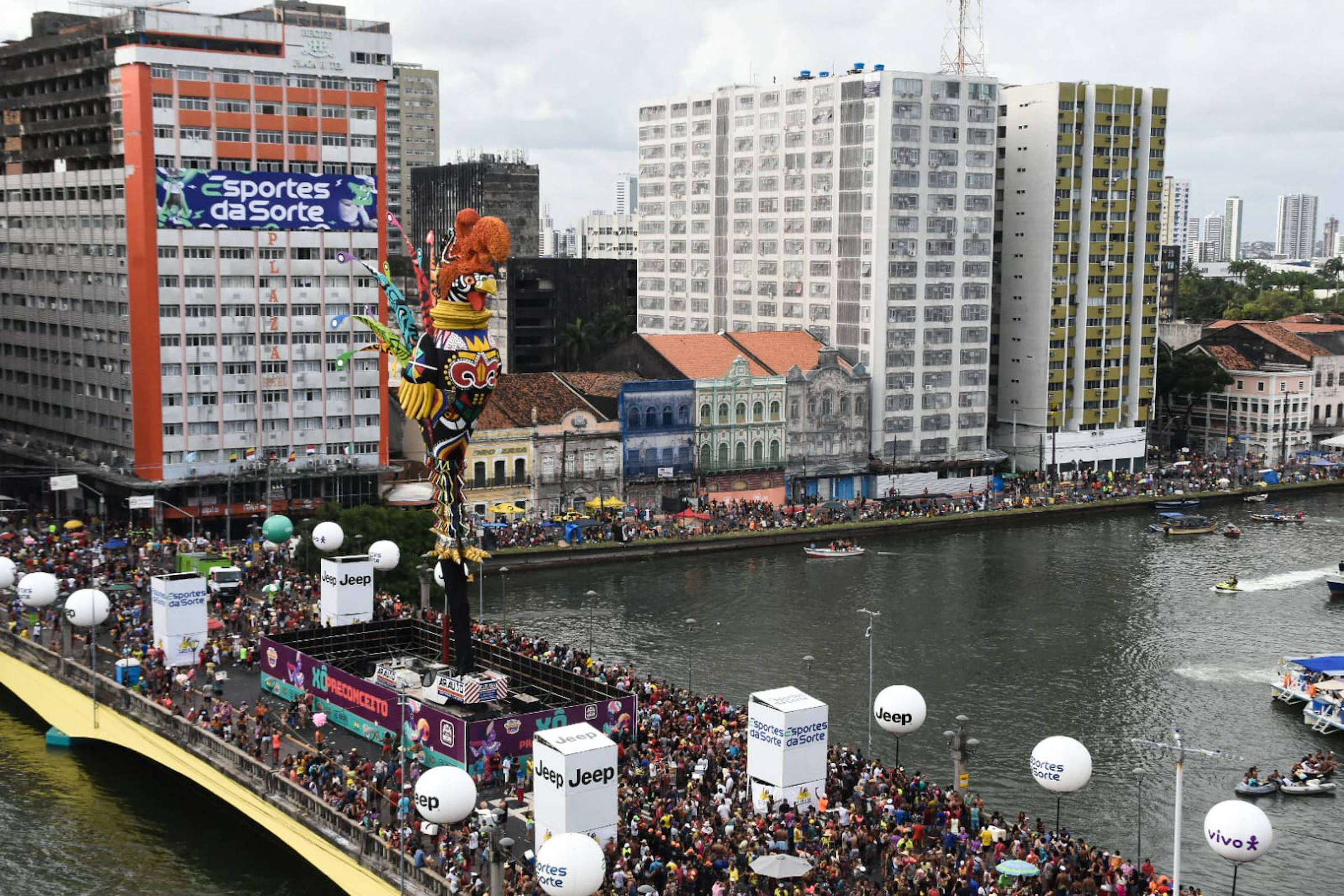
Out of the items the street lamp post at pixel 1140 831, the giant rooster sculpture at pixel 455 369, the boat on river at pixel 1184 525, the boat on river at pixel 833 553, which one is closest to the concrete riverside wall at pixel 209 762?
the giant rooster sculpture at pixel 455 369

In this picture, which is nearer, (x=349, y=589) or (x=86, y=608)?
(x=86, y=608)

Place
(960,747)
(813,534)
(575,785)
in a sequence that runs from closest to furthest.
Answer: (575,785), (960,747), (813,534)

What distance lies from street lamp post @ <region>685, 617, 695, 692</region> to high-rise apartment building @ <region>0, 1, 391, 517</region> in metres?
28.2

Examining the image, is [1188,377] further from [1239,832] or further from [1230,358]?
[1239,832]

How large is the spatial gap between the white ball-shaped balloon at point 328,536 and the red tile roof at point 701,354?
4234cm

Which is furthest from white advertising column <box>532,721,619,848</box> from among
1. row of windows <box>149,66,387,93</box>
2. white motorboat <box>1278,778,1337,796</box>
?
row of windows <box>149,66,387,93</box>

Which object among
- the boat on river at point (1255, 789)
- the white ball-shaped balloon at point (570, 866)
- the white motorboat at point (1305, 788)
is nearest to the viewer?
the white ball-shaped balloon at point (570, 866)

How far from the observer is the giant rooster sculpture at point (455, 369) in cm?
5653

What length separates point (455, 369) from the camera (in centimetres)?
5678

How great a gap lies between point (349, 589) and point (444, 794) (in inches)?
994

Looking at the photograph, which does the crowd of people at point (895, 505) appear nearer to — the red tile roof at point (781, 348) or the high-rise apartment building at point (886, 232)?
the high-rise apartment building at point (886, 232)

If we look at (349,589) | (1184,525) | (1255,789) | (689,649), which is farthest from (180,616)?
(1184,525)

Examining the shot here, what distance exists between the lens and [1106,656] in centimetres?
7800

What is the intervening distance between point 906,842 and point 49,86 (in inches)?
3230
